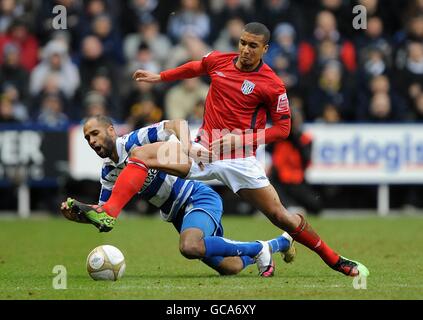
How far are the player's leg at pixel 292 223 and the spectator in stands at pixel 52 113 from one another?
9174 millimetres

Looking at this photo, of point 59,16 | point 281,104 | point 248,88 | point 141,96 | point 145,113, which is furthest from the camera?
point 141,96

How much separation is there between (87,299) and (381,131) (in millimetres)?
11097

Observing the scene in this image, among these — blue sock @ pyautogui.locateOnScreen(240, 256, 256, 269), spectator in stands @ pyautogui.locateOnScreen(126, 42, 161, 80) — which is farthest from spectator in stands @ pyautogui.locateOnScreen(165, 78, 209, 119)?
blue sock @ pyautogui.locateOnScreen(240, 256, 256, 269)

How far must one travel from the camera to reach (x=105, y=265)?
9328 mm

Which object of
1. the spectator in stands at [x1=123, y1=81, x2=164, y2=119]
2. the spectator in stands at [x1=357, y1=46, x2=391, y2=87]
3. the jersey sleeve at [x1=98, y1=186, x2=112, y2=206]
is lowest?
the jersey sleeve at [x1=98, y1=186, x2=112, y2=206]

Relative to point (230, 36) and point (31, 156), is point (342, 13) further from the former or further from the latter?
point (31, 156)

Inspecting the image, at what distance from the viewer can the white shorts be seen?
9.34m

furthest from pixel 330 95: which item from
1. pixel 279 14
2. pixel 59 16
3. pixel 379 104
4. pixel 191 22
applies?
pixel 59 16

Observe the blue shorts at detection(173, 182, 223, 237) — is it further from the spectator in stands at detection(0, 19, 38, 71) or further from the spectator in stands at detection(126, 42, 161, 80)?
the spectator in stands at detection(0, 19, 38, 71)

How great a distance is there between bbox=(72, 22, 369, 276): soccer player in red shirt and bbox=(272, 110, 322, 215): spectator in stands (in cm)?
785

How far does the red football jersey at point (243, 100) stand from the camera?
372 inches

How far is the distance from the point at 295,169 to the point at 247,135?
834 centimetres

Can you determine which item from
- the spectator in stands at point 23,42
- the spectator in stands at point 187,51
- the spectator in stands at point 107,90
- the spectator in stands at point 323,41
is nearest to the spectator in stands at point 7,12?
the spectator in stands at point 23,42
